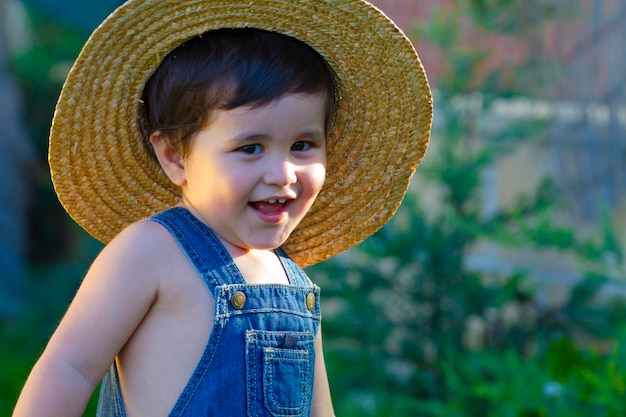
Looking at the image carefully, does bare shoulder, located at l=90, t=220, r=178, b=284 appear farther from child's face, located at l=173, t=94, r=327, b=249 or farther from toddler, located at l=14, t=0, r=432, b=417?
child's face, located at l=173, t=94, r=327, b=249

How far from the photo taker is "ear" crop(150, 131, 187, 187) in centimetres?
210

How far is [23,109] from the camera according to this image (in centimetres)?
930

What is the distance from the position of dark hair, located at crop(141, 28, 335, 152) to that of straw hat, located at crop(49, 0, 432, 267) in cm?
3

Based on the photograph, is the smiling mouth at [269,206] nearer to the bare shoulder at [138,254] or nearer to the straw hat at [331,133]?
the bare shoulder at [138,254]

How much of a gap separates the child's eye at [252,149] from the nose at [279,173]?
0.04 meters

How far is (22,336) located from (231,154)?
15.6 feet

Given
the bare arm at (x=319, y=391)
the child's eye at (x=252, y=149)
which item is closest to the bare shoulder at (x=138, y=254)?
the child's eye at (x=252, y=149)

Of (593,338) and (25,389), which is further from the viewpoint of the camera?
(593,338)

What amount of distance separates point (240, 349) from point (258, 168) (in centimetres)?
38

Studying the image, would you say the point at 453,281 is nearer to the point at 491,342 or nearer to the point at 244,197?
the point at 491,342

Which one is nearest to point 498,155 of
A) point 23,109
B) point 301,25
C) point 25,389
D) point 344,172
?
point 344,172

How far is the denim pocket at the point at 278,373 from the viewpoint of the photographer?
6.48 feet

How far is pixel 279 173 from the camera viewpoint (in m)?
1.97

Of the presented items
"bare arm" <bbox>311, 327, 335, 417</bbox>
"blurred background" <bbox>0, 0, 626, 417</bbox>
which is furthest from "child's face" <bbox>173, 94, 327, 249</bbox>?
"blurred background" <bbox>0, 0, 626, 417</bbox>
